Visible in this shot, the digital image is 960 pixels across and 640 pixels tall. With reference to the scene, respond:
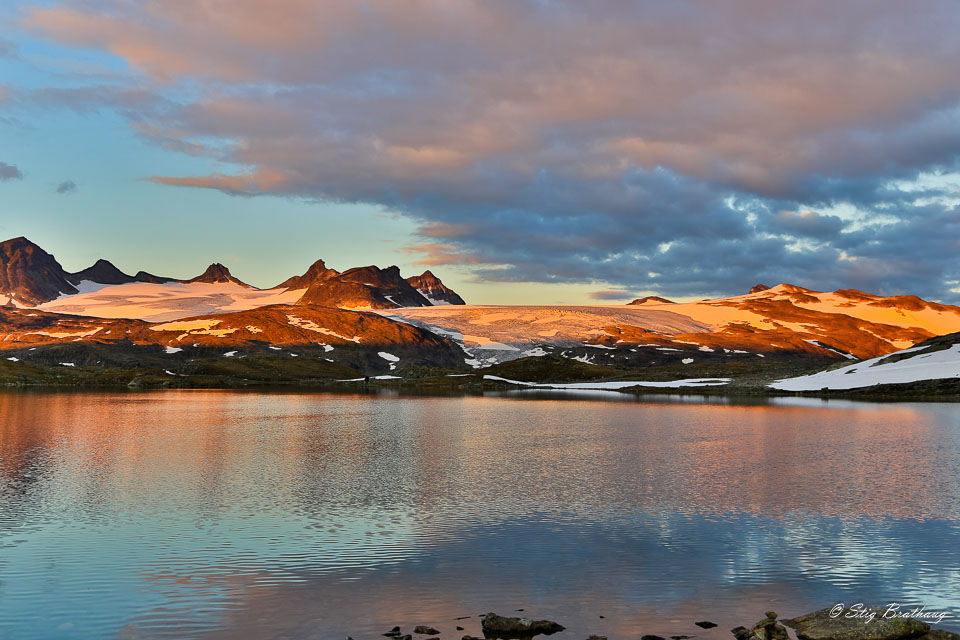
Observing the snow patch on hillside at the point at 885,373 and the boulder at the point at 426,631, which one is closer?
the boulder at the point at 426,631

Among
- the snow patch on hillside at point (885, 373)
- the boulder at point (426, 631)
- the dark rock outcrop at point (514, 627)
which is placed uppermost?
the snow patch on hillside at point (885, 373)

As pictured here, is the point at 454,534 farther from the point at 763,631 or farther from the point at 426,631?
the point at 763,631

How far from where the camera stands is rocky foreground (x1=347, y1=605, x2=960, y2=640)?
1670cm

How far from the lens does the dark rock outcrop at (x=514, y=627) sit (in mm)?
16984

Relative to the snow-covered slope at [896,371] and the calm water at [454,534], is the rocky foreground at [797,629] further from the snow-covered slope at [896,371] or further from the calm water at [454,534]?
the snow-covered slope at [896,371]

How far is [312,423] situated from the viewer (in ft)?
264

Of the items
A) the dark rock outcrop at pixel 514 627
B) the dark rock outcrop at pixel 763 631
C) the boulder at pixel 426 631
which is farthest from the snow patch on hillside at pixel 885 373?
the boulder at pixel 426 631

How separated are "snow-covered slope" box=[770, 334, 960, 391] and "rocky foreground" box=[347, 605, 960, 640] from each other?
148344mm

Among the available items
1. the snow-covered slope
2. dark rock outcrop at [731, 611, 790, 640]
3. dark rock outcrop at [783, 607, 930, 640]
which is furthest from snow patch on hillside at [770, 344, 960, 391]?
dark rock outcrop at [731, 611, 790, 640]

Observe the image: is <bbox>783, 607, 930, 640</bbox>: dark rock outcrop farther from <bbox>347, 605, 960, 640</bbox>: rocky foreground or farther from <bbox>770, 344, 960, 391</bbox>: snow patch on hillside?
<bbox>770, 344, 960, 391</bbox>: snow patch on hillside

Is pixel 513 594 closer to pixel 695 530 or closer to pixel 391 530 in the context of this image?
pixel 391 530

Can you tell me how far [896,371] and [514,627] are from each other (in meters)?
166

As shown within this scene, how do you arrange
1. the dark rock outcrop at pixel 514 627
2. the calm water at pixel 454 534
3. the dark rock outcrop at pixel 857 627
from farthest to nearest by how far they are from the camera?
the calm water at pixel 454 534 → the dark rock outcrop at pixel 514 627 → the dark rock outcrop at pixel 857 627

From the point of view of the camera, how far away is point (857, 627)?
55.8ft
